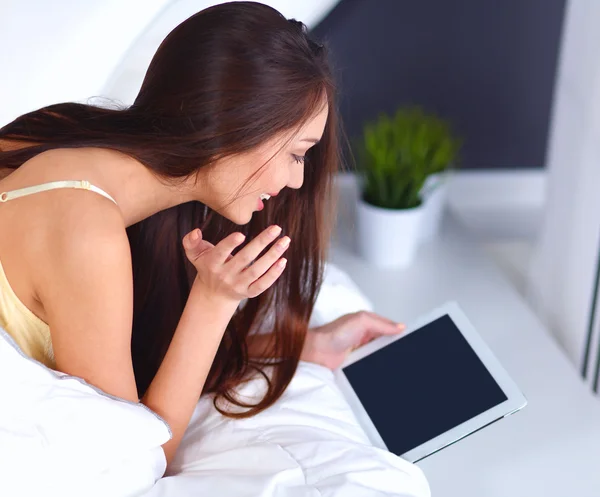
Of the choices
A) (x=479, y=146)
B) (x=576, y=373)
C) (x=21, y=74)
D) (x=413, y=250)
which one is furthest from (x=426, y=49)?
(x=21, y=74)

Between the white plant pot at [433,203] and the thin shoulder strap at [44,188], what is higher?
the thin shoulder strap at [44,188]

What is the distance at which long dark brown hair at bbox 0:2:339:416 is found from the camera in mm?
898

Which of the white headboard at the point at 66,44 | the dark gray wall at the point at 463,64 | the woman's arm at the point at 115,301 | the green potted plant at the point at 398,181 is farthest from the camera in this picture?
the dark gray wall at the point at 463,64

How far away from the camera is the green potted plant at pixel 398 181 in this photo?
1.70m

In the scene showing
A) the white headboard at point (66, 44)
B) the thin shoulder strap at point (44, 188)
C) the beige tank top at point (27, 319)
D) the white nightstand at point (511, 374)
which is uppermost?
the white headboard at point (66, 44)

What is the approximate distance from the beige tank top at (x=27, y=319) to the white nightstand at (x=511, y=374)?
494 mm

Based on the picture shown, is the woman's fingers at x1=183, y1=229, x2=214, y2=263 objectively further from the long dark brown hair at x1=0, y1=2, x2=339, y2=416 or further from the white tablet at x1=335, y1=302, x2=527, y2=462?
the white tablet at x1=335, y1=302, x2=527, y2=462

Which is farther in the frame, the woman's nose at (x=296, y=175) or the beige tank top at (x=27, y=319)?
the woman's nose at (x=296, y=175)

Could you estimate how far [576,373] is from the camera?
148 centimetres

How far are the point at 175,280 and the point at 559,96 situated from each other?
81 centimetres

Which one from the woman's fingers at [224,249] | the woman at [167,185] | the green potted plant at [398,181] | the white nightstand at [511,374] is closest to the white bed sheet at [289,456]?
the woman at [167,185]

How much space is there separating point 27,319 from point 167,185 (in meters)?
0.24

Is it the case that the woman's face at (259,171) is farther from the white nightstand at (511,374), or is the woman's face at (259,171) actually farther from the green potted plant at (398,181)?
the green potted plant at (398,181)

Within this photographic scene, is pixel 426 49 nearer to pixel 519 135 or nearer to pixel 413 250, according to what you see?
pixel 519 135
